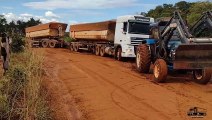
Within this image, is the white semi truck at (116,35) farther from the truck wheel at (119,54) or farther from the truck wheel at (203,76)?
the truck wheel at (203,76)

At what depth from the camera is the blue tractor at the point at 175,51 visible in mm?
13578

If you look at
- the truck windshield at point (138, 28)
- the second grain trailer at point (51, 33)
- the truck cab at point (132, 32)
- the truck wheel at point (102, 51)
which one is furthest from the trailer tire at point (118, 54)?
the second grain trailer at point (51, 33)

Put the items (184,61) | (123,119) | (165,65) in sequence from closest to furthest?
(123,119) → (184,61) → (165,65)

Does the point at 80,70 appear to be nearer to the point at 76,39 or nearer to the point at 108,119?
the point at 108,119

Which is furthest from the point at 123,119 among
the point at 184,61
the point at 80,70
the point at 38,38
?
the point at 38,38

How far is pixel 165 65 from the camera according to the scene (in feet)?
49.1

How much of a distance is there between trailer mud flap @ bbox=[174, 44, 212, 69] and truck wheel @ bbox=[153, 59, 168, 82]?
1081 millimetres

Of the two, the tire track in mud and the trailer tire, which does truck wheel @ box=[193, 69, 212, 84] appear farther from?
the trailer tire

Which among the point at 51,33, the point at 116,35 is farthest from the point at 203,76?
the point at 51,33

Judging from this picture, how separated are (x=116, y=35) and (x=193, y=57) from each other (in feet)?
39.7

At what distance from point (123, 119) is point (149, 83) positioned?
574 cm

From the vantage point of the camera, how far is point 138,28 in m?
24.0

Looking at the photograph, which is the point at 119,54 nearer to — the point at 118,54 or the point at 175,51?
the point at 118,54

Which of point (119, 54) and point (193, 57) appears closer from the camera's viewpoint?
point (193, 57)
